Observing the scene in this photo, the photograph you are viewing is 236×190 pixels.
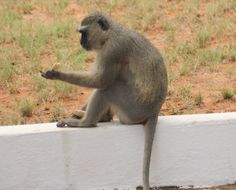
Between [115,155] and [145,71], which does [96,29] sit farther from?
[115,155]

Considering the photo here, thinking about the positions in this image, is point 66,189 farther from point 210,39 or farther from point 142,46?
point 210,39

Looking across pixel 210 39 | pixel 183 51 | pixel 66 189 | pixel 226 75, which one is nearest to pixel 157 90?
pixel 66 189

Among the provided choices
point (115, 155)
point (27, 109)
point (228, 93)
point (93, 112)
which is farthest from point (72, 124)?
point (228, 93)

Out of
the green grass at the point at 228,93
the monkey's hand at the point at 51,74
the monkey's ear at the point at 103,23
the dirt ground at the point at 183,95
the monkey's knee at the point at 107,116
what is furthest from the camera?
the green grass at the point at 228,93

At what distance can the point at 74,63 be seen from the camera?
917cm

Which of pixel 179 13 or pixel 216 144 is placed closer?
pixel 216 144

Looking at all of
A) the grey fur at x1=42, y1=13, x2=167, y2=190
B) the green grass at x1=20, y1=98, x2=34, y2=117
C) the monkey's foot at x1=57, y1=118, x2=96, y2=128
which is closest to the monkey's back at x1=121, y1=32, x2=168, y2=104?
the grey fur at x1=42, y1=13, x2=167, y2=190

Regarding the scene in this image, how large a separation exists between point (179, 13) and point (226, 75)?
293 centimetres

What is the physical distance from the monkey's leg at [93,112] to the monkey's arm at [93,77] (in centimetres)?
12

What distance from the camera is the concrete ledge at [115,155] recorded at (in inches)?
244

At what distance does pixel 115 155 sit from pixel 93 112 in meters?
0.46

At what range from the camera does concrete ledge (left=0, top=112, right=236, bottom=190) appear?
20.3 feet

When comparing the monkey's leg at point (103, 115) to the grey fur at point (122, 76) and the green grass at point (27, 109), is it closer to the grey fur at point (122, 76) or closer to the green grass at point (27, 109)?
the grey fur at point (122, 76)

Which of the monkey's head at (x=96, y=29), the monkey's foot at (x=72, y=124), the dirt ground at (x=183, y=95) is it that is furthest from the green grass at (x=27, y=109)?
the monkey's head at (x=96, y=29)
